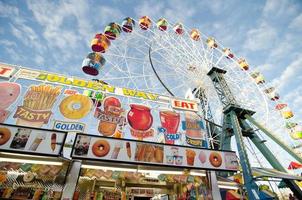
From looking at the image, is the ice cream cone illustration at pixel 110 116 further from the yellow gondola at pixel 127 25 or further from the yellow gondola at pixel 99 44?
the yellow gondola at pixel 127 25

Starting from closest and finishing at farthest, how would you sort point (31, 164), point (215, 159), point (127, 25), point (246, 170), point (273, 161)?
point (31, 164)
point (215, 159)
point (246, 170)
point (273, 161)
point (127, 25)

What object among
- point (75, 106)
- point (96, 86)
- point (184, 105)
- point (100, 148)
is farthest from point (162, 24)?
point (100, 148)

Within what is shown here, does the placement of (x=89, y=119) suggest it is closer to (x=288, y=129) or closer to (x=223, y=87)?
(x=223, y=87)

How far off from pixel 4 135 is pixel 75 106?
309 cm

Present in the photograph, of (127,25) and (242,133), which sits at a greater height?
(127,25)

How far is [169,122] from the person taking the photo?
9867 millimetres

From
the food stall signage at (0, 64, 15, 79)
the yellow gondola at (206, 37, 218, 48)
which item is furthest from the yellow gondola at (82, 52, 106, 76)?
the yellow gondola at (206, 37, 218, 48)

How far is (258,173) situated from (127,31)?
14.3m

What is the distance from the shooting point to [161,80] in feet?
57.0

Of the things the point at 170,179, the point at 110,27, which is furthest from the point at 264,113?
the point at 110,27

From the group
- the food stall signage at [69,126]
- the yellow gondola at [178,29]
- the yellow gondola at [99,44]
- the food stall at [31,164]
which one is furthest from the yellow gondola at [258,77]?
the food stall at [31,164]

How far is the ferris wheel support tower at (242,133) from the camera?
9820 mm

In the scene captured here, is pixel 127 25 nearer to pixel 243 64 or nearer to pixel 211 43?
pixel 211 43

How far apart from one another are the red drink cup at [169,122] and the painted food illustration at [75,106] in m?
3.76
